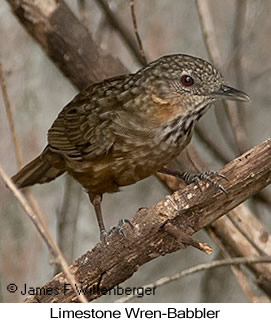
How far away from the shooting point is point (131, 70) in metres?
4.90

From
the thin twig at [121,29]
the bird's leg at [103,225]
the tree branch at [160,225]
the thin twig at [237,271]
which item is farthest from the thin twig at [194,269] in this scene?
the thin twig at [121,29]

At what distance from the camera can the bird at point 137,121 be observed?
2.91 metres

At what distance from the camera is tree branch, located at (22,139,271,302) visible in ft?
8.40

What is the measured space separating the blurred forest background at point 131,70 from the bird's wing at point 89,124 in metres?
1.09

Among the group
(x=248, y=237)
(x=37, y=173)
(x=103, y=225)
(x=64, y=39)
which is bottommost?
(x=248, y=237)

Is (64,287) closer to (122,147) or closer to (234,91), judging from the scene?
(122,147)

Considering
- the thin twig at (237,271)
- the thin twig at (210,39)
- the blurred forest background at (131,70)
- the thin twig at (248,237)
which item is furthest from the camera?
the blurred forest background at (131,70)

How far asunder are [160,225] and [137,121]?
0.62 meters

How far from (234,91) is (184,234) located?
0.70 m

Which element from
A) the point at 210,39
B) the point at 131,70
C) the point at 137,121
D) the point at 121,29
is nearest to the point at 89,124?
the point at 137,121

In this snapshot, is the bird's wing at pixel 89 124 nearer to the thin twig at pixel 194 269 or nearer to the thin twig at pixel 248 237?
the thin twig at pixel 248 237

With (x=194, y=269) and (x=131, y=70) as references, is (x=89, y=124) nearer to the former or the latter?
(x=194, y=269)
